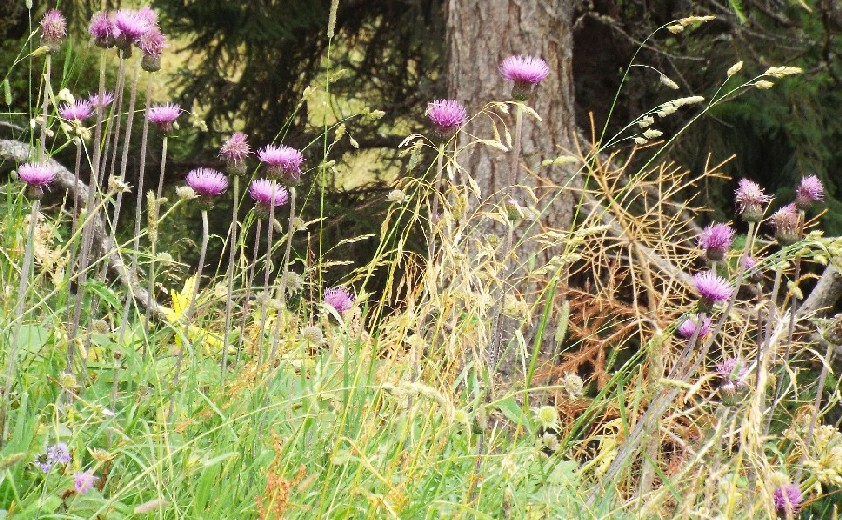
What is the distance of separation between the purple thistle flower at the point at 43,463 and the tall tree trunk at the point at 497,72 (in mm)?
2934

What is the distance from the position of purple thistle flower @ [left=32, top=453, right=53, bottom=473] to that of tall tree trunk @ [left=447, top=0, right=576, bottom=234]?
2934 millimetres

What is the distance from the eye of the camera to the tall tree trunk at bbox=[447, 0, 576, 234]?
15.1ft

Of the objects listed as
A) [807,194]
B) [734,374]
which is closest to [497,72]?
[807,194]

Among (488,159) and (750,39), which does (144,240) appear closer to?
(488,159)

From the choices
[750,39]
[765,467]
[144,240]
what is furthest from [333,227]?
[765,467]

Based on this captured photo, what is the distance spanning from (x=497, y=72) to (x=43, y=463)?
3185 millimetres

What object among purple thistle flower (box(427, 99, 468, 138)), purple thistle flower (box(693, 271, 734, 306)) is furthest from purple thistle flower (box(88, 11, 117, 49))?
purple thistle flower (box(693, 271, 734, 306))

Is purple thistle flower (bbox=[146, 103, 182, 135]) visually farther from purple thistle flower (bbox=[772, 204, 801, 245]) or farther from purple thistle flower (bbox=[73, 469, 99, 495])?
purple thistle flower (bbox=[772, 204, 801, 245])

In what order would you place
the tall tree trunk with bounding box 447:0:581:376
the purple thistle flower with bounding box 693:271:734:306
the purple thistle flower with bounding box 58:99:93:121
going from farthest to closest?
the tall tree trunk with bounding box 447:0:581:376 → the purple thistle flower with bounding box 58:99:93:121 → the purple thistle flower with bounding box 693:271:734:306

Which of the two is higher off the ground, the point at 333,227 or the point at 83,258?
the point at 83,258

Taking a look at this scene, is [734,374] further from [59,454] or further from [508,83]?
[508,83]

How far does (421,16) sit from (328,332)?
327 centimetres

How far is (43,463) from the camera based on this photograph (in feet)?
5.92

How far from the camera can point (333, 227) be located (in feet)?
19.3
